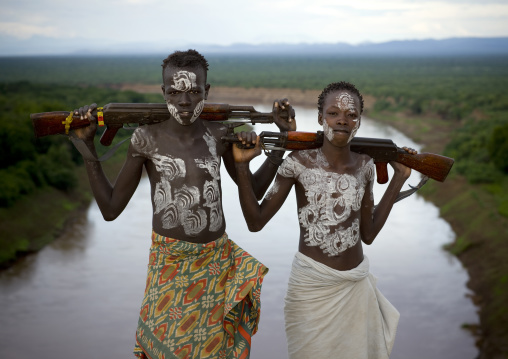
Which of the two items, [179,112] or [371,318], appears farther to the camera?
[371,318]

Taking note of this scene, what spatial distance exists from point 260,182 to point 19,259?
9898 millimetres

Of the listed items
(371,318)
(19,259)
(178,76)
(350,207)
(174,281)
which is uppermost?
(178,76)

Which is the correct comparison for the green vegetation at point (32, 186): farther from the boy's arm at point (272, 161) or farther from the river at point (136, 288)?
the boy's arm at point (272, 161)

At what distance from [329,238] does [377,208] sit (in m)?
0.43

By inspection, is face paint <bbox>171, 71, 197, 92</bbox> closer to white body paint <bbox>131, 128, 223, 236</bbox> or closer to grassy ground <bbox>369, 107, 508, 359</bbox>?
white body paint <bbox>131, 128, 223, 236</bbox>

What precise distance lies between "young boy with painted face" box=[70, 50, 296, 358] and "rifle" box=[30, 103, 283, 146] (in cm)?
7

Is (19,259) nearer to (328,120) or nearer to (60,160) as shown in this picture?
(60,160)

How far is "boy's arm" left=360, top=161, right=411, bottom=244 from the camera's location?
3.53m

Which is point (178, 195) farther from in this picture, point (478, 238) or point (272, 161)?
point (478, 238)

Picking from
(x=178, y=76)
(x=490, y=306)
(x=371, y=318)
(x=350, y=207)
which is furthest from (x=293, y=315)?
(x=490, y=306)

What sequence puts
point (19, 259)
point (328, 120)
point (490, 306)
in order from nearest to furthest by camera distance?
point (328, 120) → point (490, 306) → point (19, 259)

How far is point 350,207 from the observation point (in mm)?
3418

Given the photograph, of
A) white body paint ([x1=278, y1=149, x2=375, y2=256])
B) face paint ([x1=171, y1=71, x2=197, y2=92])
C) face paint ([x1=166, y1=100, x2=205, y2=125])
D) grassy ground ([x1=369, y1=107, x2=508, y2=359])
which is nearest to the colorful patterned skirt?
white body paint ([x1=278, y1=149, x2=375, y2=256])

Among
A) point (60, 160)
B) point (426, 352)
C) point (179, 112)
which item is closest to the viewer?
point (179, 112)
